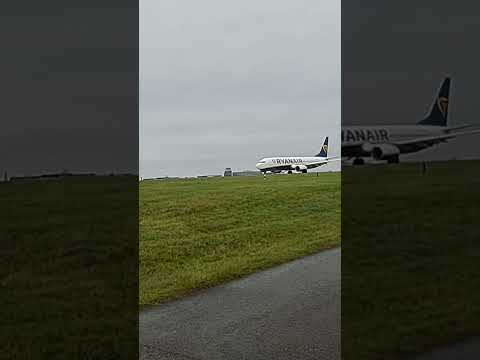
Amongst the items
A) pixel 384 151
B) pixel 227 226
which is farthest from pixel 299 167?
→ pixel 384 151

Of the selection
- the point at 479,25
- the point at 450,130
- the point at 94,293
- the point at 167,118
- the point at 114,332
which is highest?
the point at 479,25

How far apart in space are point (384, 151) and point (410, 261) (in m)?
0.51

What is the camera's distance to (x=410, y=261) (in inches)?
84.4

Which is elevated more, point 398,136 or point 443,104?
point 443,104

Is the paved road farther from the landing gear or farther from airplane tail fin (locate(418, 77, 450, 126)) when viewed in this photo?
airplane tail fin (locate(418, 77, 450, 126))

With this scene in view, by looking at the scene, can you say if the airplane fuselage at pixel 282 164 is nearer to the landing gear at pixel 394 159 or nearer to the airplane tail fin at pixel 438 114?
the landing gear at pixel 394 159

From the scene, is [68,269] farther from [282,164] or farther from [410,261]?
[282,164]

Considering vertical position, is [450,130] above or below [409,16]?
below

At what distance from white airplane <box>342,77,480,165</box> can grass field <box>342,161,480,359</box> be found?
0.09 m

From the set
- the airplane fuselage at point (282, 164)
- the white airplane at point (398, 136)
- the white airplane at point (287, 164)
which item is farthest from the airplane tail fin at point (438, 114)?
the airplane fuselage at point (282, 164)

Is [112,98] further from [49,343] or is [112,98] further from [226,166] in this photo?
[226,166]

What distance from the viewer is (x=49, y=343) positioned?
70.0 inches

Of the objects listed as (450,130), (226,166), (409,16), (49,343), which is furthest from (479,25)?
(49,343)

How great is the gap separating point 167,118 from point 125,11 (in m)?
1.28
